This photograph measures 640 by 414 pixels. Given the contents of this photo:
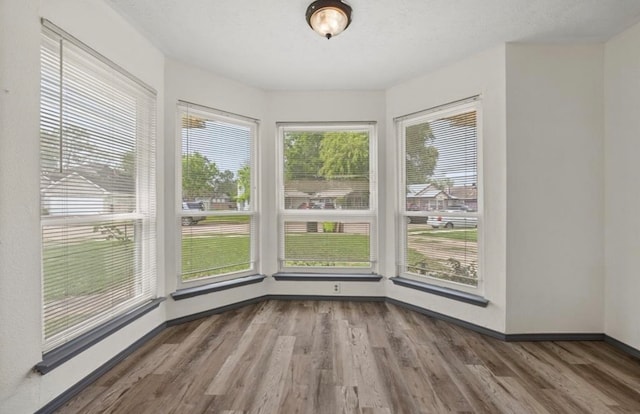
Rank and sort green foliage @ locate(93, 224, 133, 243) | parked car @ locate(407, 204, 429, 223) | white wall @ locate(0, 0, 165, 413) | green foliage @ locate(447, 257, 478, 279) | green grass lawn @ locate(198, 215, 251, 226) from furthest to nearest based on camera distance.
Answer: parked car @ locate(407, 204, 429, 223), green grass lawn @ locate(198, 215, 251, 226), green foliage @ locate(447, 257, 478, 279), green foliage @ locate(93, 224, 133, 243), white wall @ locate(0, 0, 165, 413)

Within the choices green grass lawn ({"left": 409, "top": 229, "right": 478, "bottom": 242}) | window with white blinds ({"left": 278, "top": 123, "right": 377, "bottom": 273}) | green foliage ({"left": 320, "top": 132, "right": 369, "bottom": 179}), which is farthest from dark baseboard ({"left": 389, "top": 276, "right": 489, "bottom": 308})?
green foliage ({"left": 320, "top": 132, "right": 369, "bottom": 179})

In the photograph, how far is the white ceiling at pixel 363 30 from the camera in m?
2.03

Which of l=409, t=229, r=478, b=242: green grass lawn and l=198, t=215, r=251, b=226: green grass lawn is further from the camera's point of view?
l=198, t=215, r=251, b=226: green grass lawn

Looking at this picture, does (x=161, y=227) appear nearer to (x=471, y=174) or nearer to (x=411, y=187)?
(x=411, y=187)

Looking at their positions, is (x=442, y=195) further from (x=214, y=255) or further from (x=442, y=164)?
(x=214, y=255)

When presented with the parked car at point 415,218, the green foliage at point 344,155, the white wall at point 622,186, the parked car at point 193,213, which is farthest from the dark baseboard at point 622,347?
the parked car at point 193,213

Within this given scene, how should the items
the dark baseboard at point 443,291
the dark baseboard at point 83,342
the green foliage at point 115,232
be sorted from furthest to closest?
the dark baseboard at point 443,291, the green foliage at point 115,232, the dark baseboard at point 83,342

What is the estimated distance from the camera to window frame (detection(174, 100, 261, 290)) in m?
2.88

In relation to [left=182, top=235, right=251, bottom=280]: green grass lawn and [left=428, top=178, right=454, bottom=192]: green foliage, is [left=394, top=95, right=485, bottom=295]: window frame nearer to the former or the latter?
[left=428, top=178, right=454, bottom=192]: green foliage

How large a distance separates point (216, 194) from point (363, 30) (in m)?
2.08

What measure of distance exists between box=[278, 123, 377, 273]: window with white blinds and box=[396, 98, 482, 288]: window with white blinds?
0.40 metres

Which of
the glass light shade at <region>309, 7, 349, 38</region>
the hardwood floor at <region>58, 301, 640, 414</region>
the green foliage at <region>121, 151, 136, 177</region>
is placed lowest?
the hardwood floor at <region>58, 301, 640, 414</region>

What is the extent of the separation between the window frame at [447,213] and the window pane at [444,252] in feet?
0.13

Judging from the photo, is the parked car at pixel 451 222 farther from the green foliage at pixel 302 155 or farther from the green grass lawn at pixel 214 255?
the green grass lawn at pixel 214 255
